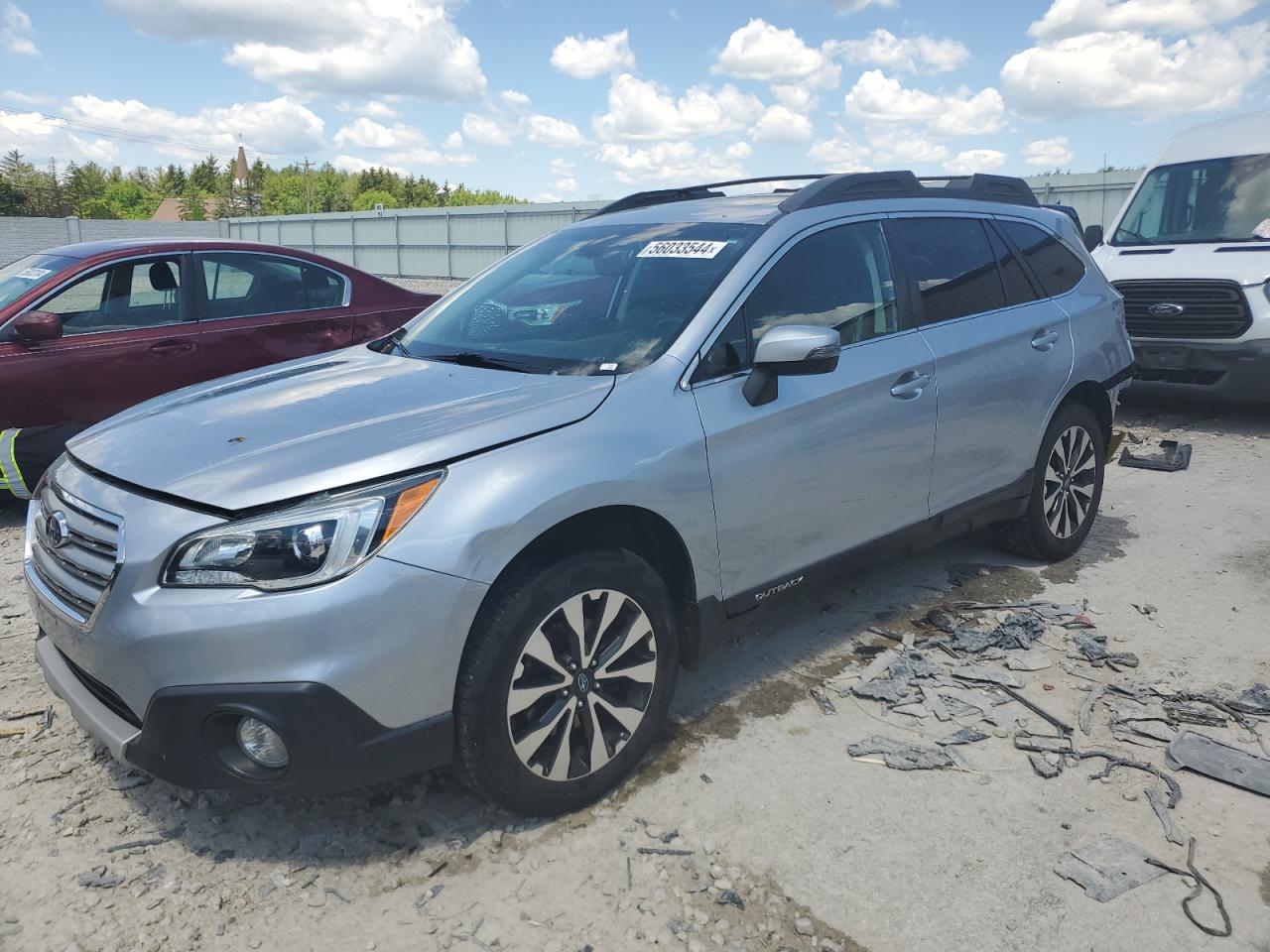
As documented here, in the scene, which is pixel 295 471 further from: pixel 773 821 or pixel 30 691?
pixel 30 691

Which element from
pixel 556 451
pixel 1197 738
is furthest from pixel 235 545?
pixel 1197 738

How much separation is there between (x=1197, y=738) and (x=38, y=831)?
3692 millimetres

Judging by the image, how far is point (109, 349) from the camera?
20.0ft

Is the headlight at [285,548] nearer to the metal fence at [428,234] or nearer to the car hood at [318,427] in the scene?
the car hood at [318,427]

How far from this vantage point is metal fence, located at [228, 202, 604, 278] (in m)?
32.2

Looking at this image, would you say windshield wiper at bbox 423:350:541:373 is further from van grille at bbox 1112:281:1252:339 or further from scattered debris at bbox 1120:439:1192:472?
van grille at bbox 1112:281:1252:339

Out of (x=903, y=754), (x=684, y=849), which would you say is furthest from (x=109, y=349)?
(x=903, y=754)

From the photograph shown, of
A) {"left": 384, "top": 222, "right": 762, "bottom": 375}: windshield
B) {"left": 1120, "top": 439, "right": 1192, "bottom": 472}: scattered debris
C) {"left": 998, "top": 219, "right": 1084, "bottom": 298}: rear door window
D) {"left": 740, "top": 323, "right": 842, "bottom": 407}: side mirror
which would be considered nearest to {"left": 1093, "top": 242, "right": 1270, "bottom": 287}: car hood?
{"left": 1120, "top": 439, "right": 1192, "bottom": 472}: scattered debris

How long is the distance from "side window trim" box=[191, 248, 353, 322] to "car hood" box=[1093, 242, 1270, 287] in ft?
20.9

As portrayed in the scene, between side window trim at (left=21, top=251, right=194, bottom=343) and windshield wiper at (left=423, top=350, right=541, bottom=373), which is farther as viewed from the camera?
side window trim at (left=21, top=251, right=194, bottom=343)

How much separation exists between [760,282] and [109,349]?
14.8 ft

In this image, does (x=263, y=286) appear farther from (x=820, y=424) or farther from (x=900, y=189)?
(x=820, y=424)

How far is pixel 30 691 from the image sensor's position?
371 cm

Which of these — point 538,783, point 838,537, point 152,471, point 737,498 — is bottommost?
point 538,783
